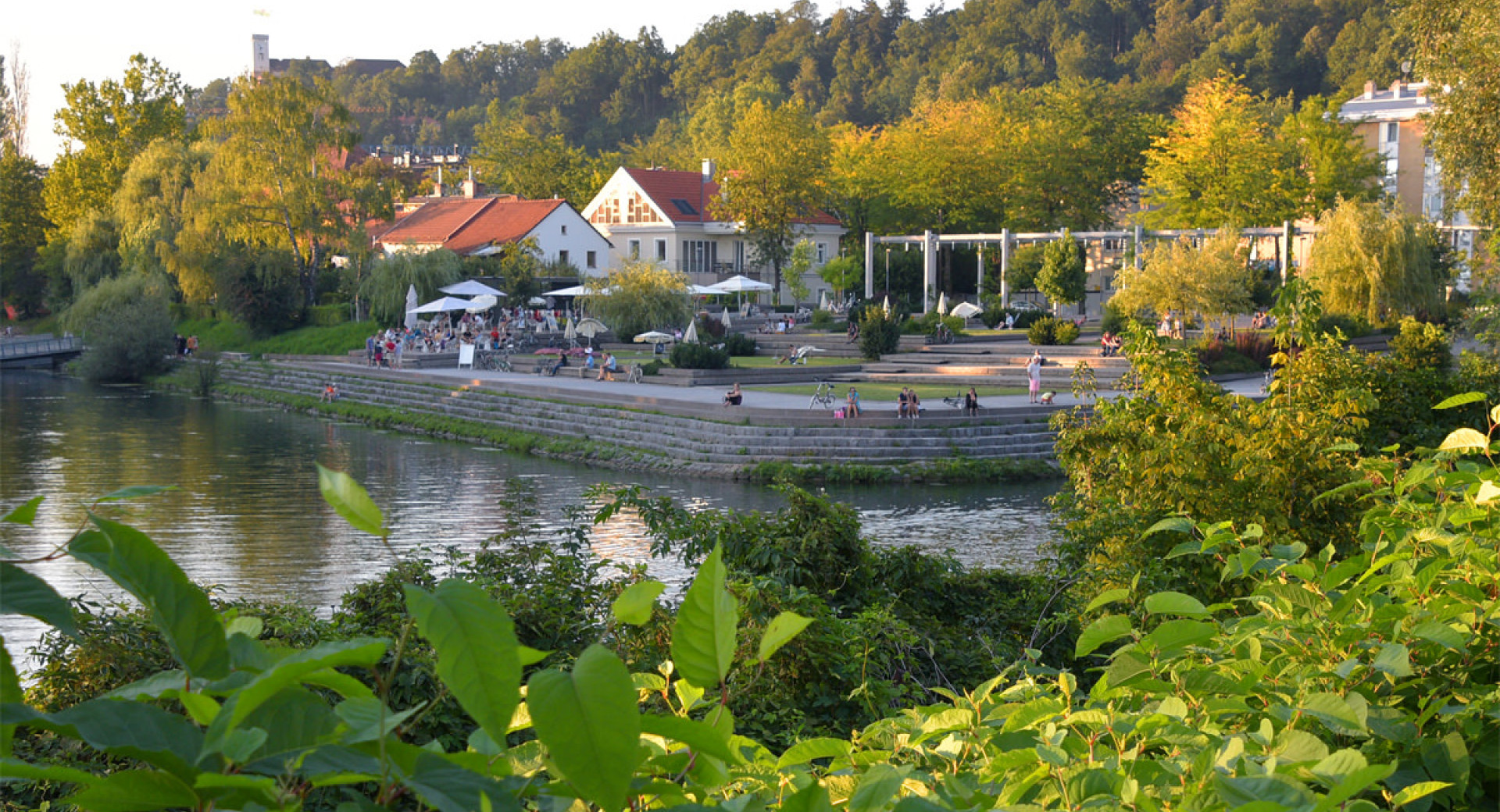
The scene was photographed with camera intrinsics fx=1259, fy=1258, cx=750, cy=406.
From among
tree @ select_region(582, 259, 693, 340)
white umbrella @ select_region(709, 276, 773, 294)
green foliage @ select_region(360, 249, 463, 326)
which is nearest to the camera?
tree @ select_region(582, 259, 693, 340)

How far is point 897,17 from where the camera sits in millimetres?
123375

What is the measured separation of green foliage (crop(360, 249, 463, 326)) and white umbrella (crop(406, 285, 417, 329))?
970mm

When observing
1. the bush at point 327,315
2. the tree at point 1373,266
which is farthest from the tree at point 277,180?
the tree at point 1373,266

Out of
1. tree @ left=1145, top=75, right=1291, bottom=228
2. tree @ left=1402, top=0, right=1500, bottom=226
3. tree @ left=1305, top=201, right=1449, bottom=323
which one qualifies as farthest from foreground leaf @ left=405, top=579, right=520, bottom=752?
tree @ left=1145, top=75, right=1291, bottom=228

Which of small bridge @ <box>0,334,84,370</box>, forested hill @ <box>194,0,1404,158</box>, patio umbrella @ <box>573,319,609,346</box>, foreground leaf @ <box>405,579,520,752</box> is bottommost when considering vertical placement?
small bridge @ <box>0,334,84,370</box>

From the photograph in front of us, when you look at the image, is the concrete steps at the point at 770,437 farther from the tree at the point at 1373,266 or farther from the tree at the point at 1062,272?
the tree at the point at 1062,272

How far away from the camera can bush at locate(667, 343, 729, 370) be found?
3541 centimetres

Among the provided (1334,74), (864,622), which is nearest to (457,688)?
(864,622)

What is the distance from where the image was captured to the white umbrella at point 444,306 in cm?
4566

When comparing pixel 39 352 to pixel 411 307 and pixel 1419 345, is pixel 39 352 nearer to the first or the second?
pixel 411 307

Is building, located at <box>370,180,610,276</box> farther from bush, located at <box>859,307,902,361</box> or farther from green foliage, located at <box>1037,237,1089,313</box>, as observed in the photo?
green foliage, located at <box>1037,237,1089,313</box>

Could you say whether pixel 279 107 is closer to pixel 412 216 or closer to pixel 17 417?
pixel 412 216

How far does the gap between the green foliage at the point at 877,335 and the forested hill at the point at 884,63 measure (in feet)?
158

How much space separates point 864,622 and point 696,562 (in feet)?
6.11
